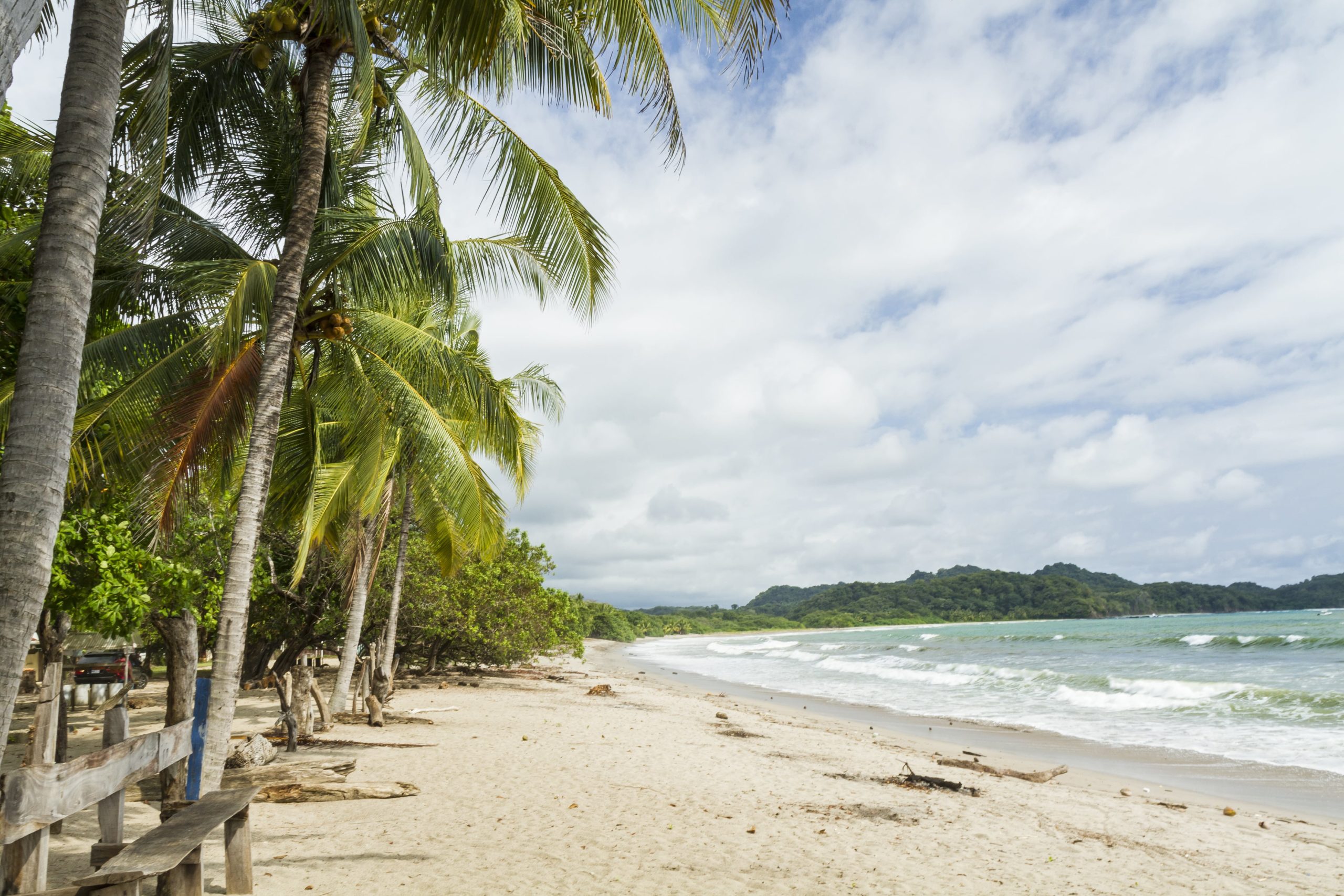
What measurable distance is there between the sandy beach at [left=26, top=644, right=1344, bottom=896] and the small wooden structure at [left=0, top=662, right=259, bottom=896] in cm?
80

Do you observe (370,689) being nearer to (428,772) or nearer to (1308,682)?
(428,772)

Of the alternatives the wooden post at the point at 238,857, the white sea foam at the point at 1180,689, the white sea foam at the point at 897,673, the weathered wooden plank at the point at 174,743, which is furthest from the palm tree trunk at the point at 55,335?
the white sea foam at the point at 897,673

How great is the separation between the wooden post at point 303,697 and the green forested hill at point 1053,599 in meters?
107

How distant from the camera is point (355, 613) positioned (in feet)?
42.5

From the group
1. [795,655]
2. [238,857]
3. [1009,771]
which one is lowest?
[795,655]

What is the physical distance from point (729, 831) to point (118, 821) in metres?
4.34

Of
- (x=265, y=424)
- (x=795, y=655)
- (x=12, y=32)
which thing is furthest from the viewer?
(x=795, y=655)

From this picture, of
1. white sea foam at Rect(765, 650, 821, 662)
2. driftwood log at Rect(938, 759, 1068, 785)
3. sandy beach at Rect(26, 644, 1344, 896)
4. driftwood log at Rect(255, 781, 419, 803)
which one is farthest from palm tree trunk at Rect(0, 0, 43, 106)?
white sea foam at Rect(765, 650, 821, 662)

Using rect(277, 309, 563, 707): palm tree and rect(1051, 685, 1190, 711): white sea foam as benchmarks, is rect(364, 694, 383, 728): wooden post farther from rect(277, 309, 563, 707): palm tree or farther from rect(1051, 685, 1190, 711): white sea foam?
rect(1051, 685, 1190, 711): white sea foam

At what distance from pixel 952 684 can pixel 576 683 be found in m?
11.5

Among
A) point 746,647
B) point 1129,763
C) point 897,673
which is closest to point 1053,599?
point 746,647

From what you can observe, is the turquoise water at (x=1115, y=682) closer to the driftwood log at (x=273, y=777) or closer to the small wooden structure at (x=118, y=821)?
the driftwood log at (x=273, y=777)

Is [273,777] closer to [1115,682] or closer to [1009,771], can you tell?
[1009,771]

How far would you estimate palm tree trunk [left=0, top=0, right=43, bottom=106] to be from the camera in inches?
84.7
